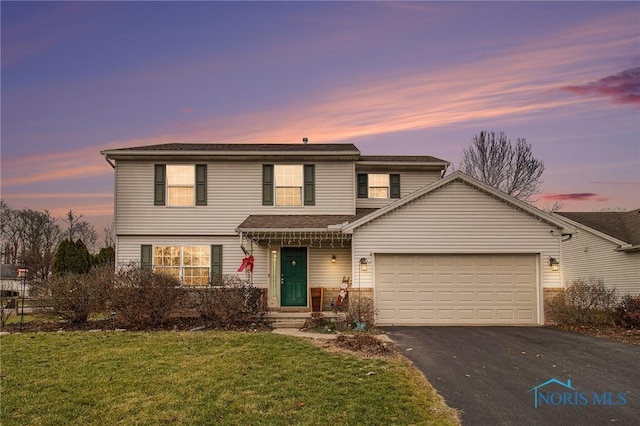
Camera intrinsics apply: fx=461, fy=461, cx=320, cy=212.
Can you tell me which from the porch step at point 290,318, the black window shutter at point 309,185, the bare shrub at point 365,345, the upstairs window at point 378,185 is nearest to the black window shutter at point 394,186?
the upstairs window at point 378,185

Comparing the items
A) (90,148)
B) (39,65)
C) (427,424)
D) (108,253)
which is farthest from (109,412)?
(108,253)

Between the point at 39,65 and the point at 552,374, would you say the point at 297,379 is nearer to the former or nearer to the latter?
the point at 552,374

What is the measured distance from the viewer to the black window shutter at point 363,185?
1895 centimetres

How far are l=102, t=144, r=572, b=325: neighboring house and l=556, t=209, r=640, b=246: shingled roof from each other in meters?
6.85

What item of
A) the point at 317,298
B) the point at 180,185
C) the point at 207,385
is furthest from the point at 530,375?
the point at 180,185

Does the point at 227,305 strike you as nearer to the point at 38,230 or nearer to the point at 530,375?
the point at 530,375

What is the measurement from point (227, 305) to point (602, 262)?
626 inches

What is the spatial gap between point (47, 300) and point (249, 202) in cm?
722

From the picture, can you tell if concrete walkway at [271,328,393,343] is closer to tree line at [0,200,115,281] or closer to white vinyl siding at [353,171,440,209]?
white vinyl siding at [353,171,440,209]

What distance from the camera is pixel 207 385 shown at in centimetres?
700

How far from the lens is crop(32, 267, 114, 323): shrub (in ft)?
42.1

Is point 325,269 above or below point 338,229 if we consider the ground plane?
below

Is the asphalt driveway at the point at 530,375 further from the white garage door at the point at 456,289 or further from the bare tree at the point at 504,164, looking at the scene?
the bare tree at the point at 504,164

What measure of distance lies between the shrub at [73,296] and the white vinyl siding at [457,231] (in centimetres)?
742
